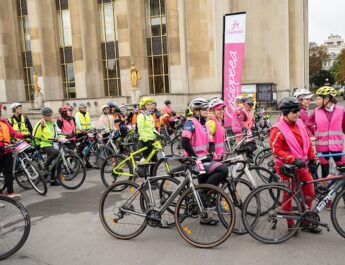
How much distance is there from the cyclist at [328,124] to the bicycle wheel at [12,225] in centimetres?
463

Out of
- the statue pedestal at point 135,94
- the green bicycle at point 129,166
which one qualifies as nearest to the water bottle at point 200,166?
the green bicycle at point 129,166

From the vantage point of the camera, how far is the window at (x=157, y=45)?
3036 centimetres

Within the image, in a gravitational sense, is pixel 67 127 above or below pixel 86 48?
below

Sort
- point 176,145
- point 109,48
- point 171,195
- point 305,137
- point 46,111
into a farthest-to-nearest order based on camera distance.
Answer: point 109,48 < point 176,145 < point 46,111 < point 171,195 < point 305,137

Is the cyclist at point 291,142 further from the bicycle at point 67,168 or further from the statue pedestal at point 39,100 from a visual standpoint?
the statue pedestal at point 39,100

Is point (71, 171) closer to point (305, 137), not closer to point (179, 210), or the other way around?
point (179, 210)

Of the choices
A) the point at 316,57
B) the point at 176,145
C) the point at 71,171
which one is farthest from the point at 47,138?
the point at 316,57

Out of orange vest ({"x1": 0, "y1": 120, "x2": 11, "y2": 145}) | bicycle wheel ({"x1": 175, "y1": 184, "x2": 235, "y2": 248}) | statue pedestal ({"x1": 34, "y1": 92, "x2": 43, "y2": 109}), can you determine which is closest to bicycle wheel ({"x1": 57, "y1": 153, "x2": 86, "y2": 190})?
orange vest ({"x1": 0, "y1": 120, "x2": 11, "y2": 145})

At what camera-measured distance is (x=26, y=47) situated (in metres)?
35.8

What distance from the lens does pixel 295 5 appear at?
36.4m

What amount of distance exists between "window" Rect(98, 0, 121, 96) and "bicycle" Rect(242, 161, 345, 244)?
96.4ft

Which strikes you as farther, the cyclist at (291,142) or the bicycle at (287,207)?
the cyclist at (291,142)

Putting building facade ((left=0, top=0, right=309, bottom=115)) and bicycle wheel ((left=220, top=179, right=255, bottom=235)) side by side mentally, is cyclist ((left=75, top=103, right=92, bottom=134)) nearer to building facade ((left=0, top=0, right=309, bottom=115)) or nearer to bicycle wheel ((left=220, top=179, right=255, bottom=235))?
bicycle wheel ((left=220, top=179, right=255, bottom=235))

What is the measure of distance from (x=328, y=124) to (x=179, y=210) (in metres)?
2.91
